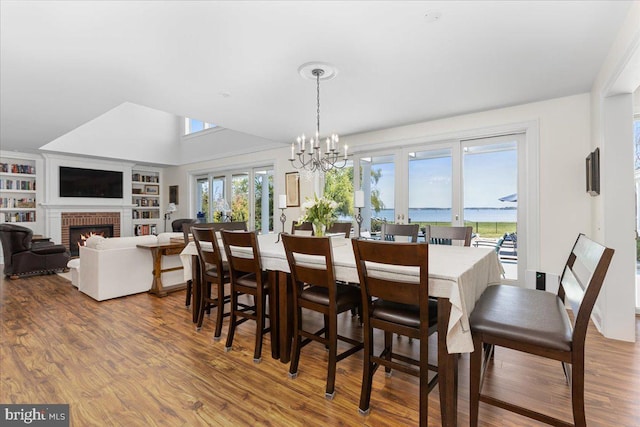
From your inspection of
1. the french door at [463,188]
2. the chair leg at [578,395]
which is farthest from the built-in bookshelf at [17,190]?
the chair leg at [578,395]

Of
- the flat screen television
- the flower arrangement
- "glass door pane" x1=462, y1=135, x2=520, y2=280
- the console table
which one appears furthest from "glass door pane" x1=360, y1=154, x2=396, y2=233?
the flat screen television

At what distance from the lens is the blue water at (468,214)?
13.1 ft

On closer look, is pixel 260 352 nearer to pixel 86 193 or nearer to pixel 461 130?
pixel 461 130

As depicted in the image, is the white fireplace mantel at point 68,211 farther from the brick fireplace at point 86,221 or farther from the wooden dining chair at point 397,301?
the wooden dining chair at point 397,301

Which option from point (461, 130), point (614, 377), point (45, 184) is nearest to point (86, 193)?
point (45, 184)

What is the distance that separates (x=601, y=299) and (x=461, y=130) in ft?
7.75

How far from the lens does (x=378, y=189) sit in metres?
5.01

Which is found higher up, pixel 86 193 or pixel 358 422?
pixel 86 193

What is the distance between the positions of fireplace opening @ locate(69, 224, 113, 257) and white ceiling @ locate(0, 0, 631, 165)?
13.4ft

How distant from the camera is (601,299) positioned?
113 inches

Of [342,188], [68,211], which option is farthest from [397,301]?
[68,211]

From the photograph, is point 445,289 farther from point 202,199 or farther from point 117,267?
point 202,199

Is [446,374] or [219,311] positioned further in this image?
[219,311]

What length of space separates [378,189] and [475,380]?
371cm
